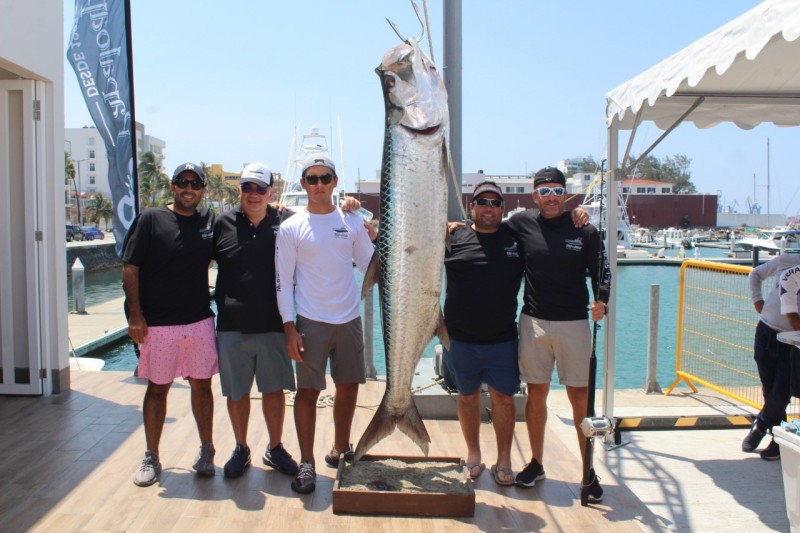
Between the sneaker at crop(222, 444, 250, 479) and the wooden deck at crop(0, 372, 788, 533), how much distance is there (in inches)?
2.3

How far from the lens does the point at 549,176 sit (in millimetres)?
3848

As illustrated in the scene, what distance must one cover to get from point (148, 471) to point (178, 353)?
745 millimetres

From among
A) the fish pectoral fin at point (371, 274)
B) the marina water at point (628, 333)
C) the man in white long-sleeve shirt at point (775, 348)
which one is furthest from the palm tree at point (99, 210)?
the man in white long-sleeve shirt at point (775, 348)

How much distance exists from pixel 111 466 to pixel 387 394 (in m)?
2.01

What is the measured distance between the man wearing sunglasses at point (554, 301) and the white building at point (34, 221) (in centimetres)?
414

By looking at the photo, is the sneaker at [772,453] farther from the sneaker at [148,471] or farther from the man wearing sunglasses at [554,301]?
the sneaker at [148,471]

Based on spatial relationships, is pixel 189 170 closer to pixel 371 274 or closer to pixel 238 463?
pixel 371 274

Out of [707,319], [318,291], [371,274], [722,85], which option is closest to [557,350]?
[371,274]

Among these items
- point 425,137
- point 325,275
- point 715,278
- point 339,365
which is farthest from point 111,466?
point 715,278

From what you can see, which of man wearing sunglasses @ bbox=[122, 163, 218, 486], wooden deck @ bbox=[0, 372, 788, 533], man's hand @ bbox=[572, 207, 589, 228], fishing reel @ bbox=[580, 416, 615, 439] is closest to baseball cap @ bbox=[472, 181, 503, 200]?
man's hand @ bbox=[572, 207, 589, 228]

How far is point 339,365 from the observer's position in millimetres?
3764

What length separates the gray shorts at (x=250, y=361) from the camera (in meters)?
3.79

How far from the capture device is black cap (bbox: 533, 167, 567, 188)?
3.83 metres

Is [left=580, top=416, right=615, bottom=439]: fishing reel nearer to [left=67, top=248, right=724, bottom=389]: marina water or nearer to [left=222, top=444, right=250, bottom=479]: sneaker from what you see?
[left=67, top=248, right=724, bottom=389]: marina water
